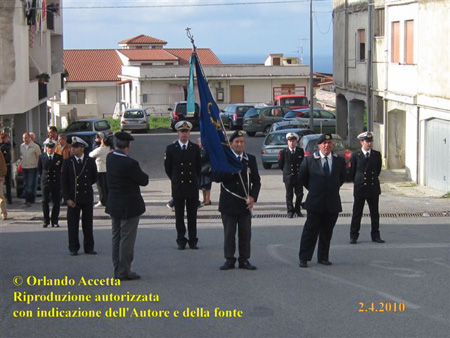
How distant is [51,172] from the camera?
633 inches

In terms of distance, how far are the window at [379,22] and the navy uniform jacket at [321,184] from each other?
20726mm

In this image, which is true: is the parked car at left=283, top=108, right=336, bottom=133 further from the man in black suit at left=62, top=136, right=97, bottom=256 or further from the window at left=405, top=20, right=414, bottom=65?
the man in black suit at left=62, top=136, right=97, bottom=256

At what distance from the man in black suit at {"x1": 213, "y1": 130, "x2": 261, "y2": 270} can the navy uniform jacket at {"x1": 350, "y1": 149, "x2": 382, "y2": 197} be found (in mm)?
2797

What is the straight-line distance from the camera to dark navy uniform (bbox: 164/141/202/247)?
507 inches

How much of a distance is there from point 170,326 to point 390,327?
231cm

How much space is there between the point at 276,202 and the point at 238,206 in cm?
891

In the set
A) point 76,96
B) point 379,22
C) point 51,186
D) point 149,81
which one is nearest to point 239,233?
point 51,186

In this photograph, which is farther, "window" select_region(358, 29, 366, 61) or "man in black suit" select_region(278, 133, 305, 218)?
"window" select_region(358, 29, 366, 61)

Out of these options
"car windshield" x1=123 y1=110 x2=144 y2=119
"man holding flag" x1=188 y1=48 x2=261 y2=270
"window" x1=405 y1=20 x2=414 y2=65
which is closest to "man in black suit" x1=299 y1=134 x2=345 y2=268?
"man holding flag" x1=188 y1=48 x2=261 y2=270

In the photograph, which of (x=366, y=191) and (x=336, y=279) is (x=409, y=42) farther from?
(x=336, y=279)

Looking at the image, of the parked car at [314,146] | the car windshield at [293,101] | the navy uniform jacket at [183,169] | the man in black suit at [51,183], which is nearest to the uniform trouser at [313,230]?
the navy uniform jacket at [183,169]

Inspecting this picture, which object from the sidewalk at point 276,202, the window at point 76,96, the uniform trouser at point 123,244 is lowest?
the sidewalk at point 276,202

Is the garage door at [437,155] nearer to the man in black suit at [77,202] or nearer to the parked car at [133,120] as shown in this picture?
the man in black suit at [77,202]

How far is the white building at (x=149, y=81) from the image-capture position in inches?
2426
